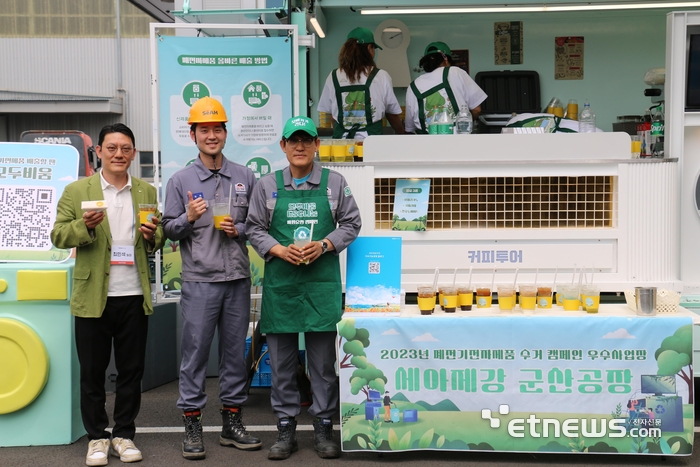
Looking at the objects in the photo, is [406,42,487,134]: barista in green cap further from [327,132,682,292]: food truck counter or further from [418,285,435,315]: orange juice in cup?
[418,285,435,315]: orange juice in cup

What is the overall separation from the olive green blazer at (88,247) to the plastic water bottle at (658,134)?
303cm

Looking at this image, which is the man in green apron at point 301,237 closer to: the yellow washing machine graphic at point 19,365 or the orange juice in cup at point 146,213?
the orange juice in cup at point 146,213

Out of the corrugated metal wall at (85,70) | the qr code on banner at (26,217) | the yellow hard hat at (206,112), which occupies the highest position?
the corrugated metal wall at (85,70)

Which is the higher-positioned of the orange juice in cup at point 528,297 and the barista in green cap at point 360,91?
the barista in green cap at point 360,91

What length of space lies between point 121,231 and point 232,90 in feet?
5.62

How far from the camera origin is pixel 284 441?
4.35 meters

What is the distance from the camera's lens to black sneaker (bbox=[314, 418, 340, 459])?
4.32m

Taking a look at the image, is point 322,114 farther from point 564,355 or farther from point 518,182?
point 564,355

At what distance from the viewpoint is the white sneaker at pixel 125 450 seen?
430 cm

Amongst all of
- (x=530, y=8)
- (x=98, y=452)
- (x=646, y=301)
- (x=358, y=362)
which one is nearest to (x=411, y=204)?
(x=358, y=362)

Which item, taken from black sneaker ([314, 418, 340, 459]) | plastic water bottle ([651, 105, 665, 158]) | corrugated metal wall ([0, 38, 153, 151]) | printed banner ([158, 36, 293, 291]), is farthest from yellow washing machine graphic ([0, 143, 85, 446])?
corrugated metal wall ([0, 38, 153, 151])

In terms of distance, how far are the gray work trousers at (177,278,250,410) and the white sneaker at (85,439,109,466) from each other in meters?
0.44

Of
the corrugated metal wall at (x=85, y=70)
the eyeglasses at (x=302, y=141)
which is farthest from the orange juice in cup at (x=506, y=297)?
the corrugated metal wall at (x=85, y=70)

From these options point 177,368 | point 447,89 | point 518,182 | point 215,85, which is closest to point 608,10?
point 447,89
